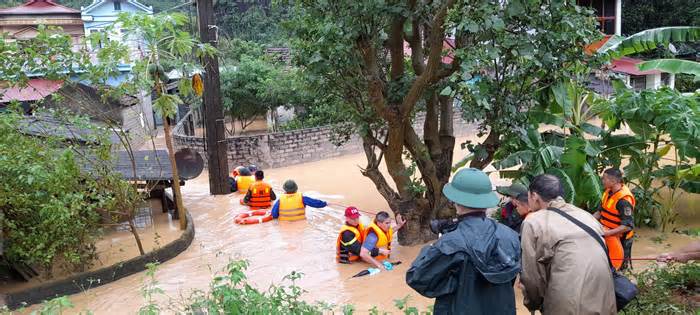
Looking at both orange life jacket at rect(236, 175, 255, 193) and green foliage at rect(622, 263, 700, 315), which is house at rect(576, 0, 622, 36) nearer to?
orange life jacket at rect(236, 175, 255, 193)

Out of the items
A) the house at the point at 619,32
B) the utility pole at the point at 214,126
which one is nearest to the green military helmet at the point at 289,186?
the utility pole at the point at 214,126

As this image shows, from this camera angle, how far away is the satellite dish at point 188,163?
11414 millimetres

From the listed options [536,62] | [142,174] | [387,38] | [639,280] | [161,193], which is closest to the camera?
[639,280]

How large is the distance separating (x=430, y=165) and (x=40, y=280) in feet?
19.1

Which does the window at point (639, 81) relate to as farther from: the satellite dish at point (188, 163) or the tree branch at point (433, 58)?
the satellite dish at point (188, 163)

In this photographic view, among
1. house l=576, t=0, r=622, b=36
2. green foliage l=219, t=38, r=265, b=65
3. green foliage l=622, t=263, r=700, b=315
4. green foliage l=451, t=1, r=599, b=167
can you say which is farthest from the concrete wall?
house l=576, t=0, r=622, b=36

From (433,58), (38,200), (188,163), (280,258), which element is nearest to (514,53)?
(433,58)

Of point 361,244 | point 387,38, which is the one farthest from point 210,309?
point 387,38

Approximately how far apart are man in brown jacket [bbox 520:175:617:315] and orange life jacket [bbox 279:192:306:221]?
730 cm

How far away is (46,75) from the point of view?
7.77 meters

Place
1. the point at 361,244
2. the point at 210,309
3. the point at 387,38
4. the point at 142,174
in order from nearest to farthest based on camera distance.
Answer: the point at 210,309 < the point at 361,244 < the point at 387,38 < the point at 142,174

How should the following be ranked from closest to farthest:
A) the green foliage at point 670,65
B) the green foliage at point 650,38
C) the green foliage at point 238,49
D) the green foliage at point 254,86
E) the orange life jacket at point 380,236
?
the orange life jacket at point 380,236 → the green foliage at point 670,65 → the green foliage at point 650,38 → the green foliage at point 254,86 → the green foliage at point 238,49

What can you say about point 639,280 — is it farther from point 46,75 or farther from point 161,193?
point 161,193

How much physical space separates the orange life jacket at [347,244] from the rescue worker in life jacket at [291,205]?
2515 mm
